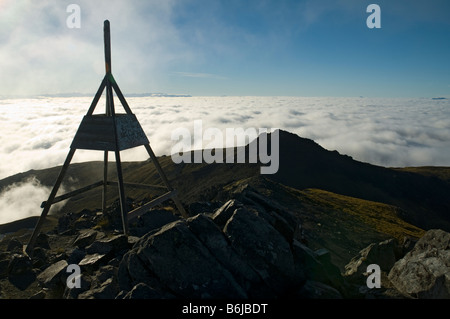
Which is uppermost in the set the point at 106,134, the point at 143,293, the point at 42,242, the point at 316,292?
the point at 106,134

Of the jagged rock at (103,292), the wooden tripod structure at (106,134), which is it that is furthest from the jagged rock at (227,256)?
the wooden tripod structure at (106,134)

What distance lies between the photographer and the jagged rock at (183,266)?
25.3 ft

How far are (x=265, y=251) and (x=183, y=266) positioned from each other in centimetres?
274

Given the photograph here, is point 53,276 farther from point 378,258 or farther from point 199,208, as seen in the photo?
point 378,258

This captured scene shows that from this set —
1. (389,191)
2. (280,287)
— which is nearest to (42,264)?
(280,287)

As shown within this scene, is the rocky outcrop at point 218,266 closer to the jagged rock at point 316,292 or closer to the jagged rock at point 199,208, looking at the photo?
the jagged rock at point 316,292

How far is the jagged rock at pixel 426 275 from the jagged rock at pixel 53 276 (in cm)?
1349

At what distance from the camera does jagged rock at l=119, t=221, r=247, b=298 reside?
7715mm

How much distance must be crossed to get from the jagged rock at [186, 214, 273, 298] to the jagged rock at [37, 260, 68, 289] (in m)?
6.02

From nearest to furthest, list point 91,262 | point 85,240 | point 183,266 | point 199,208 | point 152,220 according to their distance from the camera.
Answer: point 183,266 → point 91,262 → point 85,240 → point 152,220 → point 199,208

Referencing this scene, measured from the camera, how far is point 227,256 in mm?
8555

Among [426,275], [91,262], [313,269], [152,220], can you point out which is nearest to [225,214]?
[313,269]

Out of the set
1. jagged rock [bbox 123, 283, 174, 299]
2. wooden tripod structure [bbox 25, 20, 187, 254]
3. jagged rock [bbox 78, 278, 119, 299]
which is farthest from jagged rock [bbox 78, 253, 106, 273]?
jagged rock [bbox 123, 283, 174, 299]

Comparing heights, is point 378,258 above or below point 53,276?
below
